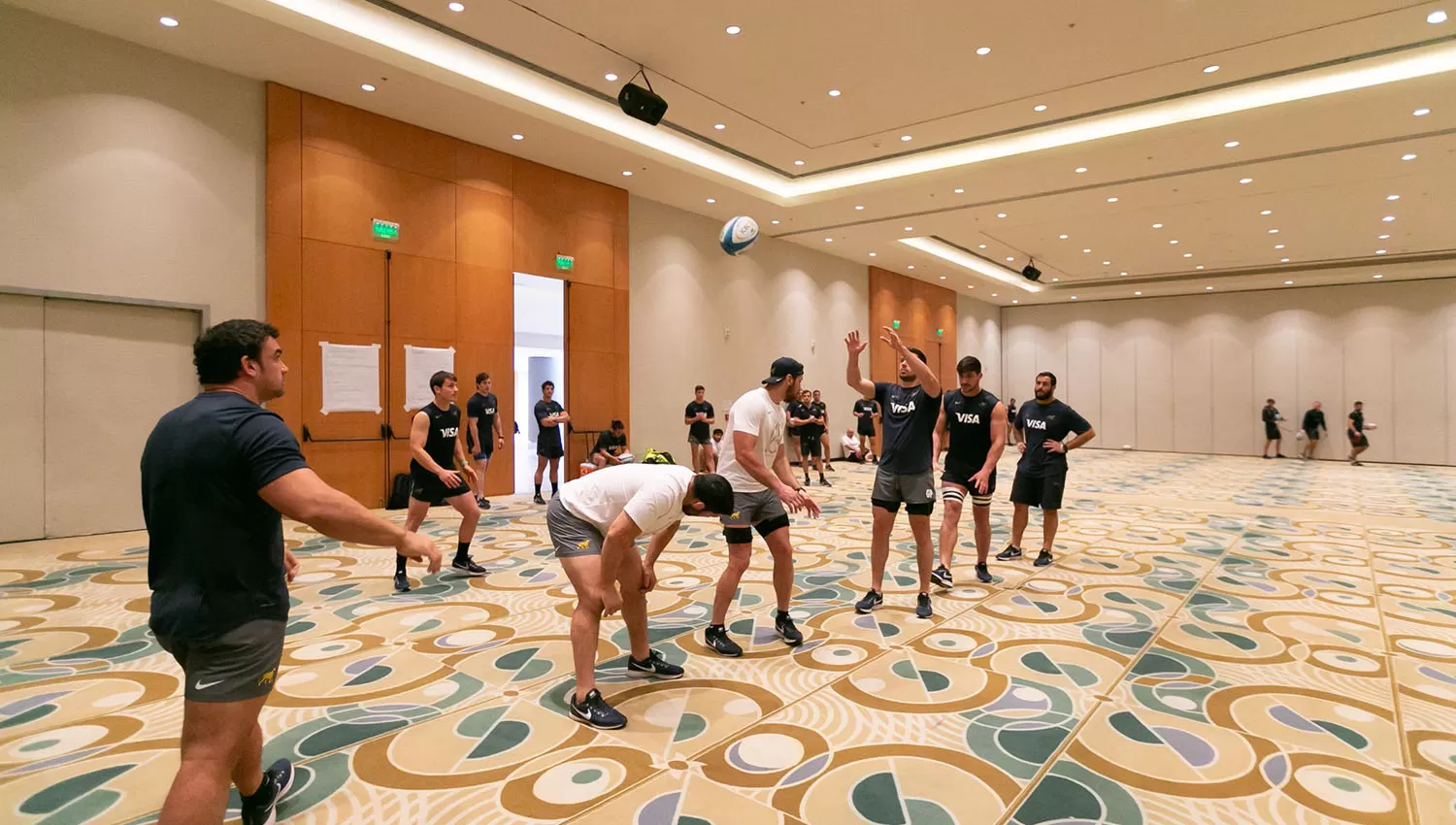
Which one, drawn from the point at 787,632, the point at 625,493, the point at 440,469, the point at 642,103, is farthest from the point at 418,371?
the point at 625,493

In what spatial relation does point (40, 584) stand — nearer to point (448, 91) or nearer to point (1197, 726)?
point (448, 91)

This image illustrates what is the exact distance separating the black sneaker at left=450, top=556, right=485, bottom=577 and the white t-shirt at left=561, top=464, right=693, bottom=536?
2957 mm

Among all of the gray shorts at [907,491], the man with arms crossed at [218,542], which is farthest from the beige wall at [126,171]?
the gray shorts at [907,491]

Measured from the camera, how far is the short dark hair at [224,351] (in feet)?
6.73

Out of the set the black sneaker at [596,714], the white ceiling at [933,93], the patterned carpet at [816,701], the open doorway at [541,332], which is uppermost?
the white ceiling at [933,93]

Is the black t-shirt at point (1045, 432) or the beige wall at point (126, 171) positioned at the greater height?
the beige wall at point (126, 171)

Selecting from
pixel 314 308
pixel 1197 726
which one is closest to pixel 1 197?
pixel 314 308

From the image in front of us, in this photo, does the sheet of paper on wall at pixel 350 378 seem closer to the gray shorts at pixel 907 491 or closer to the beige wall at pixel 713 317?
the beige wall at pixel 713 317

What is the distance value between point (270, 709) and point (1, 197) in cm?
690

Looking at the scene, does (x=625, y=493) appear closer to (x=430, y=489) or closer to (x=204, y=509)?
(x=204, y=509)

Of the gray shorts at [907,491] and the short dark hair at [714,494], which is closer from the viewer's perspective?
the short dark hair at [714,494]

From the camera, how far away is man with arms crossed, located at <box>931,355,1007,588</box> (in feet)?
18.3

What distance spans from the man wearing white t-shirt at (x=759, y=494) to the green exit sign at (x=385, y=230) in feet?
23.8

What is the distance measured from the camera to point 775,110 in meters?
9.63
